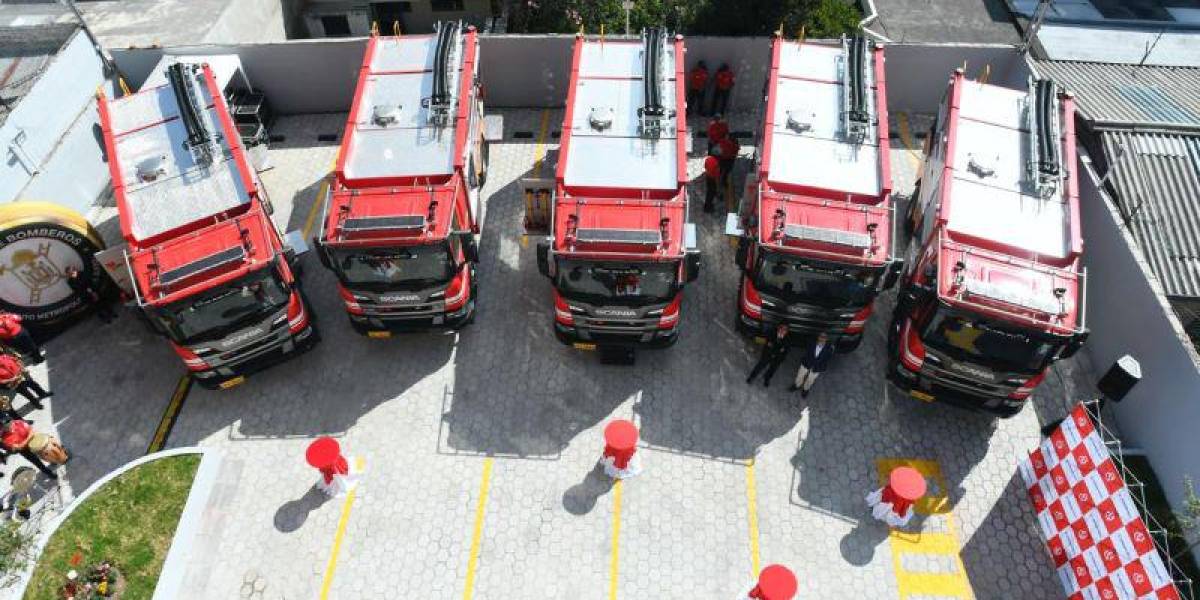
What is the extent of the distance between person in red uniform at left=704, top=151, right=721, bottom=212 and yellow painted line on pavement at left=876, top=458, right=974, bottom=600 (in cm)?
676

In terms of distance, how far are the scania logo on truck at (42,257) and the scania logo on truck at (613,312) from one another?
33.1 feet

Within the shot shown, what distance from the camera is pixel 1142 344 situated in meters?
11.6

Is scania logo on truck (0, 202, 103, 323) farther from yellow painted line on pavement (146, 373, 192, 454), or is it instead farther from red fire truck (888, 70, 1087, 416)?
red fire truck (888, 70, 1087, 416)

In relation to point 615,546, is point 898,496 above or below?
above

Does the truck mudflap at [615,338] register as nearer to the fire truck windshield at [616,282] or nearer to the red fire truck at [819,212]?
the fire truck windshield at [616,282]

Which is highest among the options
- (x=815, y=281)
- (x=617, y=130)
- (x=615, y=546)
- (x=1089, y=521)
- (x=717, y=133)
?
(x=617, y=130)

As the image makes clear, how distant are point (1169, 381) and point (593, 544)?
963cm

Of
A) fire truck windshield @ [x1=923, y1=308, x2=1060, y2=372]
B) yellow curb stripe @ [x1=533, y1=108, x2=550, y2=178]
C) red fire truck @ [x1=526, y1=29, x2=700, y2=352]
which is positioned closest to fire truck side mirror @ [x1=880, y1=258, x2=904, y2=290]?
fire truck windshield @ [x1=923, y1=308, x2=1060, y2=372]

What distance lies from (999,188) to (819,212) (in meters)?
3.30

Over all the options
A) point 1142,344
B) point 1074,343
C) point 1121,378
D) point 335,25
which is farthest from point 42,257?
point 1142,344

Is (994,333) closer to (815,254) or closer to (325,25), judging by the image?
(815,254)

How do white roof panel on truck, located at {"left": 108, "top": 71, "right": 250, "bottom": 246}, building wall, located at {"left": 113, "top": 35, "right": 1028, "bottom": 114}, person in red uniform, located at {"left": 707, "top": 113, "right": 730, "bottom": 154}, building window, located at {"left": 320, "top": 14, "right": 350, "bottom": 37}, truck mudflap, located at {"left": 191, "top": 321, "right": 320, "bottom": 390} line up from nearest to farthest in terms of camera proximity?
white roof panel on truck, located at {"left": 108, "top": 71, "right": 250, "bottom": 246}
truck mudflap, located at {"left": 191, "top": 321, "right": 320, "bottom": 390}
person in red uniform, located at {"left": 707, "top": 113, "right": 730, "bottom": 154}
building wall, located at {"left": 113, "top": 35, "right": 1028, "bottom": 114}
building window, located at {"left": 320, "top": 14, "right": 350, "bottom": 37}

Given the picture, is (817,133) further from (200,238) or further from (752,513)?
(200,238)

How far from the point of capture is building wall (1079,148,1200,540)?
10578 millimetres
